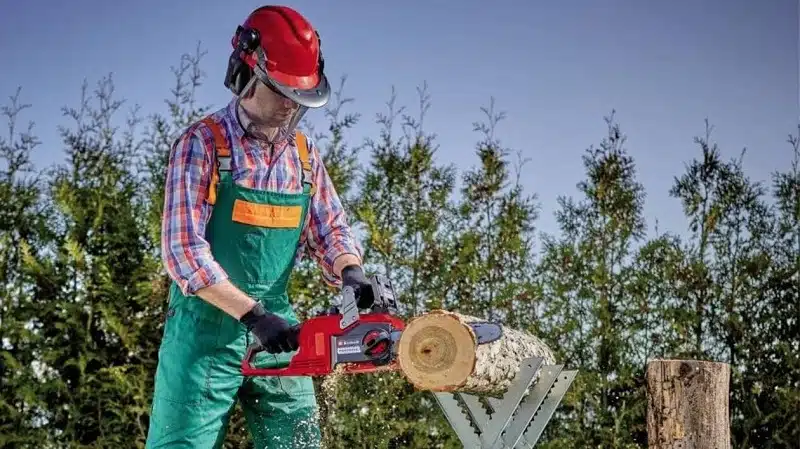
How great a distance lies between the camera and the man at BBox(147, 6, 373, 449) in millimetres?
2965

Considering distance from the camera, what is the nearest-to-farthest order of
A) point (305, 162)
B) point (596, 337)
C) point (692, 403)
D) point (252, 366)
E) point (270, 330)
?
1. point (270, 330)
2. point (252, 366)
3. point (305, 162)
4. point (692, 403)
5. point (596, 337)

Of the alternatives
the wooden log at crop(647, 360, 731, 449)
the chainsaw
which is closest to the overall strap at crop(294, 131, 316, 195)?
the chainsaw

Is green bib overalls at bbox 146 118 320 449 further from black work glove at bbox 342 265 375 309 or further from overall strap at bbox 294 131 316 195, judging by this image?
black work glove at bbox 342 265 375 309

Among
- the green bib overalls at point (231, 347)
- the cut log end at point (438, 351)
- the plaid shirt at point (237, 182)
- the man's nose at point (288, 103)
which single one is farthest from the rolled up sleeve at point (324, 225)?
the cut log end at point (438, 351)

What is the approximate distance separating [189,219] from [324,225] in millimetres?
508

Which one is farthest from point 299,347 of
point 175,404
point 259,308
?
point 175,404

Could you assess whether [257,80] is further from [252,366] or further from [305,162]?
[252,366]

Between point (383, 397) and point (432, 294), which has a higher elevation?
point (432, 294)

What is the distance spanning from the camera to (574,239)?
19.7 ft

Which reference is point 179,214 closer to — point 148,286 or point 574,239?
point 148,286

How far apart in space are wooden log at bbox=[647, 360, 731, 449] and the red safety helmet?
1797 mm

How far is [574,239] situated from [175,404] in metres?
3.45

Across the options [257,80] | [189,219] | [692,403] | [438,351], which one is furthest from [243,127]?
[692,403]

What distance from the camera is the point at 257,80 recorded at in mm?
3117
